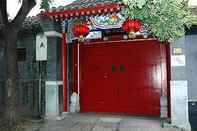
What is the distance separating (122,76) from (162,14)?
210 inches

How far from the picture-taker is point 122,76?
13930 mm

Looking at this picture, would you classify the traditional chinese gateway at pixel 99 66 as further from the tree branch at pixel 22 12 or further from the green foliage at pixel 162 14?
the green foliage at pixel 162 14

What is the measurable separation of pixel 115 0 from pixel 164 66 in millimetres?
3253

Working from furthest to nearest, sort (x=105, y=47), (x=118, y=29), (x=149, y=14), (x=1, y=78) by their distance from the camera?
(x=1, y=78) → (x=105, y=47) → (x=118, y=29) → (x=149, y=14)

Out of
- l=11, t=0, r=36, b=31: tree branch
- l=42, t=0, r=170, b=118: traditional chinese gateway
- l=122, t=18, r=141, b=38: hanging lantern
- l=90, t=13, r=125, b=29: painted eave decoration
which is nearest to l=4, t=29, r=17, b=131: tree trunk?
l=11, t=0, r=36, b=31: tree branch

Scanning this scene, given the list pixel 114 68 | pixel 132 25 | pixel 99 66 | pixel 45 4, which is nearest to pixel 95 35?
pixel 99 66

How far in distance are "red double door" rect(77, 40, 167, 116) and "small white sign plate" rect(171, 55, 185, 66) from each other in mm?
1671

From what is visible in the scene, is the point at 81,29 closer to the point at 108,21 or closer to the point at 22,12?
the point at 108,21

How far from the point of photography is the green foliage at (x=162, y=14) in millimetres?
8594

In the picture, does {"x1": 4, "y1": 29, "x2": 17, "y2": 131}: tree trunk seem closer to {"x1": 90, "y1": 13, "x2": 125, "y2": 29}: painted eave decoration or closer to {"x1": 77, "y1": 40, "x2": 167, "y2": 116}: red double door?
{"x1": 90, "y1": 13, "x2": 125, "y2": 29}: painted eave decoration

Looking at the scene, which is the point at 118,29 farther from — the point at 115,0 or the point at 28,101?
the point at 28,101

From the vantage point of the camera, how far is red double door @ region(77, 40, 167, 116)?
1343 cm

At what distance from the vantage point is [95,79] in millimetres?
14312

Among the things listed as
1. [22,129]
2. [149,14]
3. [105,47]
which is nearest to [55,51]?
[105,47]
